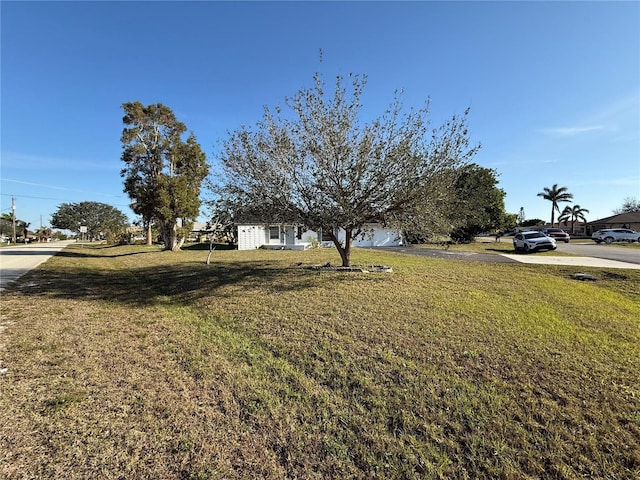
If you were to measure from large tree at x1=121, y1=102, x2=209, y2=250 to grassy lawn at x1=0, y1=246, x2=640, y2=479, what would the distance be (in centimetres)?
1584

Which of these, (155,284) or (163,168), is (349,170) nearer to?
(155,284)

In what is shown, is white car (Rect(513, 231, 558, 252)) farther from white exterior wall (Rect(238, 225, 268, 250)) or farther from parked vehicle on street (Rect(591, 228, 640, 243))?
white exterior wall (Rect(238, 225, 268, 250))

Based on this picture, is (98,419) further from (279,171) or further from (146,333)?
(279,171)

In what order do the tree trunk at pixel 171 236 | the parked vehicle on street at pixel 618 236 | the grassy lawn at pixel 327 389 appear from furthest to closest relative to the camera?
the parked vehicle on street at pixel 618 236 → the tree trunk at pixel 171 236 → the grassy lawn at pixel 327 389

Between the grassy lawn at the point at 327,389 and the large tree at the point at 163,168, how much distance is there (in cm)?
1584

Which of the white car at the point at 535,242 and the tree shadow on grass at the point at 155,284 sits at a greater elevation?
Answer: the white car at the point at 535,242

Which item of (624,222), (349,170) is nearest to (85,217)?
(349,170)

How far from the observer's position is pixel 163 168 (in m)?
23.0

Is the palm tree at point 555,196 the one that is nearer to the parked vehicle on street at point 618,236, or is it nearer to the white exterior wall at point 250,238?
the parked vehicle on street at point 618,236

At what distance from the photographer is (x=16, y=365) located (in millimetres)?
3840

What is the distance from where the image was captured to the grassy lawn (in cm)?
243

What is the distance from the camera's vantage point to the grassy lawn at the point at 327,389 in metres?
2.43

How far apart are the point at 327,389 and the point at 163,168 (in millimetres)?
23554

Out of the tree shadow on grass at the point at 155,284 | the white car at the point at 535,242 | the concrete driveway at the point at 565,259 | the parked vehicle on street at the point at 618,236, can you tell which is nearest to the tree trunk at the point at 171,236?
the tree shadow on grass at the point at 155,284
